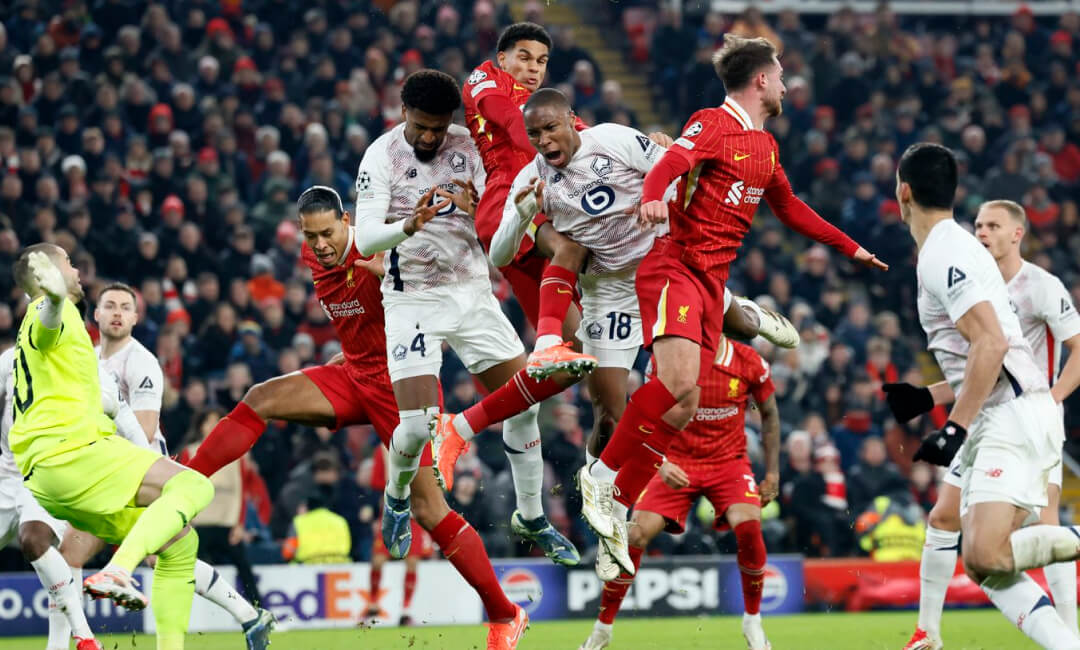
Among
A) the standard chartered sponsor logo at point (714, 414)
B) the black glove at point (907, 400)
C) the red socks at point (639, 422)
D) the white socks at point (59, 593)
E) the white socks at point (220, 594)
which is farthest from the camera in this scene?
the standard chartered sponsor logo at point (714, 414)

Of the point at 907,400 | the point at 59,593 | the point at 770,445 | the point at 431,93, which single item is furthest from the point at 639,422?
the point at 59,593

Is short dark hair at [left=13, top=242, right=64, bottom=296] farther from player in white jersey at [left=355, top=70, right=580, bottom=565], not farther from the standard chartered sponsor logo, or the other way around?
the standard chartered sponsor logo

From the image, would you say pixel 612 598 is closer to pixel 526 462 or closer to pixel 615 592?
pixel 615 592

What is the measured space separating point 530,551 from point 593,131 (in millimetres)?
8358

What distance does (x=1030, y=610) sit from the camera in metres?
6.52

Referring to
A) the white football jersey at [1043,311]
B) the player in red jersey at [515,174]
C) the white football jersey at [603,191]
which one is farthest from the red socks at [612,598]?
the white football jersey at [1043,311]

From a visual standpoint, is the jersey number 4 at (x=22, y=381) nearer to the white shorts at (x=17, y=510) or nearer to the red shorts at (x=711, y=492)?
the white shorts at (x=17, y=510)

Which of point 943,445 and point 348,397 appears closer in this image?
point 943,445

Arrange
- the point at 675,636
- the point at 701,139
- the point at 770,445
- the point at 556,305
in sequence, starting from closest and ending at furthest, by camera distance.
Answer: the point at 701,139 < the point at 556,305 < the point at 770,445 < the point at 675,636

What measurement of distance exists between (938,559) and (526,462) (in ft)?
8.71

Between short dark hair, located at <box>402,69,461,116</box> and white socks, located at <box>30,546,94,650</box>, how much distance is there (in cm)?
391

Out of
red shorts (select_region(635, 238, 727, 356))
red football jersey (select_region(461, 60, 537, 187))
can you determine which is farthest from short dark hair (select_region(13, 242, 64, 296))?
red shorts (select_region(635, 238, 727, 356))

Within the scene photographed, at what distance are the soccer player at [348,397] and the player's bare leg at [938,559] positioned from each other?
97.7 inches

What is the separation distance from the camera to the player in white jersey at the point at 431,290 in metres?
8.30
